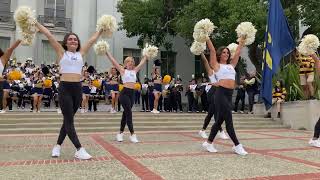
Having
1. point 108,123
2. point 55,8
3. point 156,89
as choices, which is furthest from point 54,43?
point 55,8

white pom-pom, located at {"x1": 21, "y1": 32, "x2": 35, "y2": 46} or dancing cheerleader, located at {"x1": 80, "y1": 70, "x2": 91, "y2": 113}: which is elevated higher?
white pom-pom, located at {"x1": 21, "y1": 32, "x2": 35, "y2": 46}

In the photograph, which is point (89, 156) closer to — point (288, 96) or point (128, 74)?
point (128, 74)

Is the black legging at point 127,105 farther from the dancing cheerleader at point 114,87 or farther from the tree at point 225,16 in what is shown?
the tree at point 225,16

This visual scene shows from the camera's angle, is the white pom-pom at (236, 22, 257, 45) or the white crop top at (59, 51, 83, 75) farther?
the white pom-pom at (236, 22, 257, 45)

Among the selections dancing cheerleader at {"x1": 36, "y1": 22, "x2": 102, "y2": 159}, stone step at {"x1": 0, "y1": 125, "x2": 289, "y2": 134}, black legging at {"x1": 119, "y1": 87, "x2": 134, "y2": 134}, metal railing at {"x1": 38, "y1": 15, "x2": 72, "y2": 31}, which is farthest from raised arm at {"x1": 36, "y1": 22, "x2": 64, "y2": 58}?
metal railing at {"x1": 38, "y1": 15, "x2": 72, "y2": 31}

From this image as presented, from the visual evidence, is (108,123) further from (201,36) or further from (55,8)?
(55,8)

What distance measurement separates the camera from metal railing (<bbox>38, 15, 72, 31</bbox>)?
25.9 meters

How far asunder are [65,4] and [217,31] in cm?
1117

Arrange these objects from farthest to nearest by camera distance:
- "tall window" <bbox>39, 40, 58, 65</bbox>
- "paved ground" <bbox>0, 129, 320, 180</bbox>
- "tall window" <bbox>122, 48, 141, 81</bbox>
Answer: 1. "tall window" <bbox>122, 48, 141, 81</bbox>
2. "tall window" <bbox>39, 40, 58, 65</bbox>
3. "paved ground" <bbox>0, 129, 320, 180</bbox>

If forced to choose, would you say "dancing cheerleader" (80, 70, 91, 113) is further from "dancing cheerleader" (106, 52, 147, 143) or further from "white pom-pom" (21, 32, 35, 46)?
"white pom-pom" (21, 32, 35, 46)

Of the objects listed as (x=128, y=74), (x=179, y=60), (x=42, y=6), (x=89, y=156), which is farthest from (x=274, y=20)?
(x=42, y=6)

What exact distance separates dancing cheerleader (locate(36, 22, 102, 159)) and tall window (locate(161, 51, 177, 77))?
21.5m

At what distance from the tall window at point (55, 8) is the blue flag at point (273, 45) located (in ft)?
53.7

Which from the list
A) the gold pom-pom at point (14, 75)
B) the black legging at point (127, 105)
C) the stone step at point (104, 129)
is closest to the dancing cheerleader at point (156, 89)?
the stone step at point (104, 129)
